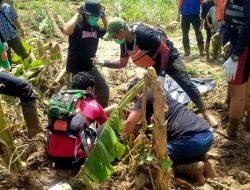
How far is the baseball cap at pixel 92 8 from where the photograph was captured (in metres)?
5.00

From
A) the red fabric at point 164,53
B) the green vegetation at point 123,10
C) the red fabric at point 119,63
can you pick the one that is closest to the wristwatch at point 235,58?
the red fabric at point 164,53

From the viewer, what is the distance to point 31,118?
4598mm

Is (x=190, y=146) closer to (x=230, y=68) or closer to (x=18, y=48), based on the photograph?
(x=230, y=68)

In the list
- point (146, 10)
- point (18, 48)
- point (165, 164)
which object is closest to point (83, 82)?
point (165, 164)

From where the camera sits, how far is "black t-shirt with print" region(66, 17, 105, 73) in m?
5.27

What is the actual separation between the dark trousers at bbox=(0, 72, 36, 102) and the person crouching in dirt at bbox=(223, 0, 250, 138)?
2.21m

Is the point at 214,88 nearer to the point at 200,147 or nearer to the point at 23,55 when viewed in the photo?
the point at 200,147

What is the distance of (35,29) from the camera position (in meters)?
11.1

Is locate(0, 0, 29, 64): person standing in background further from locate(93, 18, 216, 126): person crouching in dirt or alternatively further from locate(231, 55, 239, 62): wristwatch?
locate(231, 55, 239, 62): wristwatch

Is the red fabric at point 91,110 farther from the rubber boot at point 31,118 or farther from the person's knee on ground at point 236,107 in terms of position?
the person's knee on ground at point 236,107

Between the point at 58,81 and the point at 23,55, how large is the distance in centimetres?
90

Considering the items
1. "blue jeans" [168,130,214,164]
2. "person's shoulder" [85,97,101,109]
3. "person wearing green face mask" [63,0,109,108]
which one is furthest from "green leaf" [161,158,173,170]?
"person wearing green face mask" [63,0,109,108]

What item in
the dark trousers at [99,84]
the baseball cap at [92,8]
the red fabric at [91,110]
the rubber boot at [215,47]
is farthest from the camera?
the rubber boot at [215,47]

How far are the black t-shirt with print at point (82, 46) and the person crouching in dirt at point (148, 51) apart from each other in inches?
9.9
